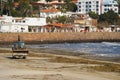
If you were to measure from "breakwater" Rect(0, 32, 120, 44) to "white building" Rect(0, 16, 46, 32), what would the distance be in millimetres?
11418

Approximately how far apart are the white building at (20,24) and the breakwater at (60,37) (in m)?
11.4

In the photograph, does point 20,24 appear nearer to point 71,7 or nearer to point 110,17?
point 110,17

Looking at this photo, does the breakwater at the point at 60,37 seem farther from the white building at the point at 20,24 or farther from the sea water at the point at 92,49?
the sea water at the point at 92,49

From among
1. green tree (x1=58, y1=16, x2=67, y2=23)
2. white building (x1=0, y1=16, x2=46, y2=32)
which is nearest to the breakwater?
white building (x1=0, y1=16, x2=46, y2=32)

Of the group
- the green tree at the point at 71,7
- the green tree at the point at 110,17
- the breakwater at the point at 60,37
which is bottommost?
the breakwater at the point at 60,37

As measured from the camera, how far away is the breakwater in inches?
3871

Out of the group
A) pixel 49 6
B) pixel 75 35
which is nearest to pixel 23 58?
pixel 75 35

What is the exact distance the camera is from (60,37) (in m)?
108

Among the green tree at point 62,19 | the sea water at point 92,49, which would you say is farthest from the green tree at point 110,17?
the sea water at point 92,49

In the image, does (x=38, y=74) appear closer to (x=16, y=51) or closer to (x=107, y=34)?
(x=16, y=51)

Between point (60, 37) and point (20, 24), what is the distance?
13.7 meters

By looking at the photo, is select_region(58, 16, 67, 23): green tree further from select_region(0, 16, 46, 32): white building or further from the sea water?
the sea water

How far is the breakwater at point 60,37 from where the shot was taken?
98312 mm

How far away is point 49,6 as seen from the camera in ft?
596
